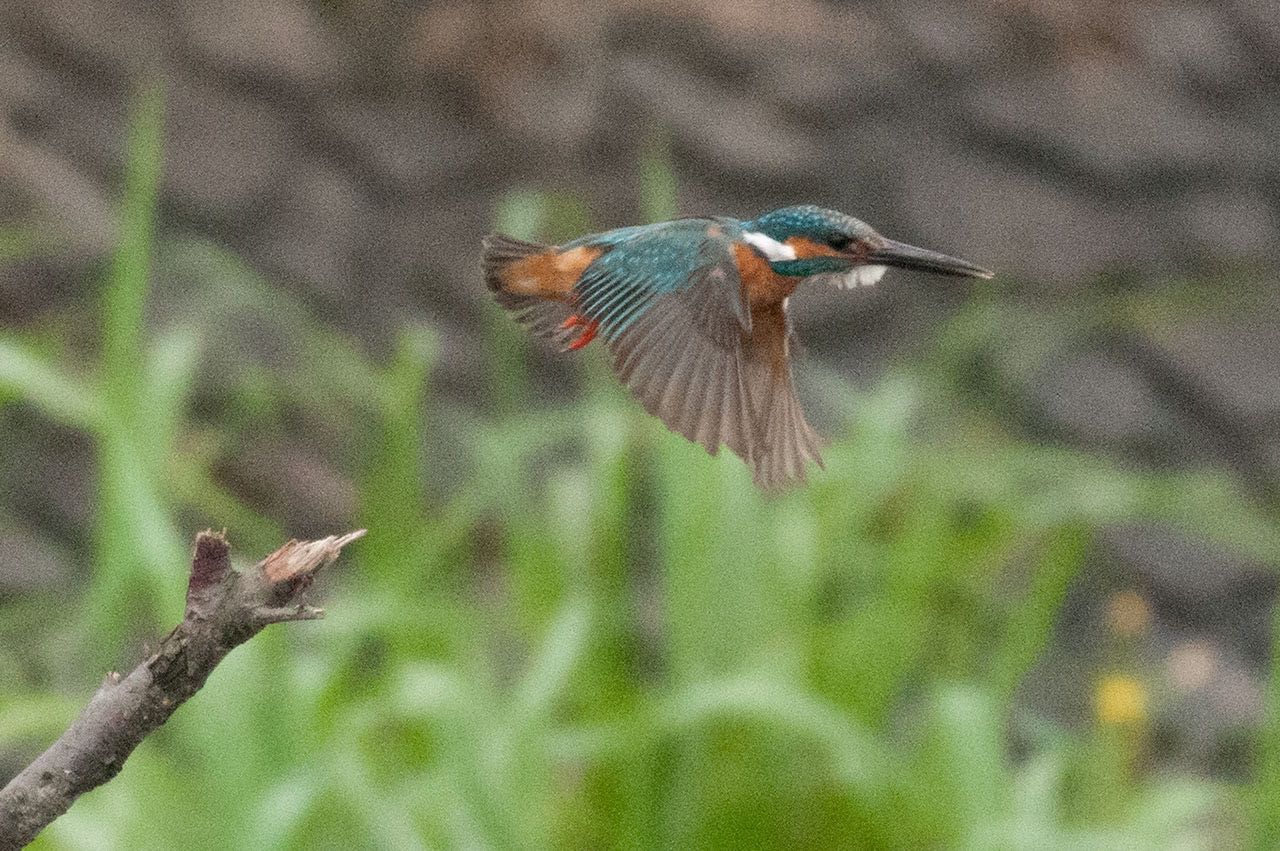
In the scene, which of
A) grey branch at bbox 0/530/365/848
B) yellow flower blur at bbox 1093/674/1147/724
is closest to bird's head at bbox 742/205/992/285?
grey branch at bbox 0/530/365/848

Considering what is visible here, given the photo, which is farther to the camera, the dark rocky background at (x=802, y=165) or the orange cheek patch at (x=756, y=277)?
the dark rocky background at (x=802, y=165)

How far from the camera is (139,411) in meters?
1.78

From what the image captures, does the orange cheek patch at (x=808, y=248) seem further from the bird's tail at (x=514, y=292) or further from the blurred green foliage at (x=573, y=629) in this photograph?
the blurred green foliage at (x=573, y=629)

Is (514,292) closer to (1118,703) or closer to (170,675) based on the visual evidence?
(170,675)

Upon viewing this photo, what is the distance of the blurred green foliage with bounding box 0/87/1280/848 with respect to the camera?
1.64m

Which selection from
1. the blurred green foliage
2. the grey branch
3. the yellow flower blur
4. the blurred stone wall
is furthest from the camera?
the blurred stone wall

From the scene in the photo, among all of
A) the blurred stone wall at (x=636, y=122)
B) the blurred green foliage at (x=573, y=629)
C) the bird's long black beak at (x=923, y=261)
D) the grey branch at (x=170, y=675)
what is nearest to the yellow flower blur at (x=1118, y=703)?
the blurred green foliage at (x=573, y=629)

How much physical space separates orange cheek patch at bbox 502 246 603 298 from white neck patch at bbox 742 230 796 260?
2.7 inches

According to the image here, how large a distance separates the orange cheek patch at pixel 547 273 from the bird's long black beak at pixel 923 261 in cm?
13

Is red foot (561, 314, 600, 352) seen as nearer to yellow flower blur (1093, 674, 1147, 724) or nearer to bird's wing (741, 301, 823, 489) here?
bird's wing (741, 301, 823, 489)

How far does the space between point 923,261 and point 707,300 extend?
0.09 meters

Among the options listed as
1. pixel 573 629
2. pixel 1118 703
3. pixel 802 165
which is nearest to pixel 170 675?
pixel 573 629

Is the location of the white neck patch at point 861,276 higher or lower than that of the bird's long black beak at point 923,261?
higher

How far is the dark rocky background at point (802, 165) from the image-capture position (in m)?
2.63
